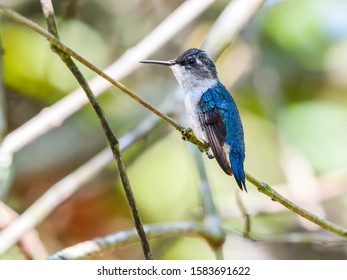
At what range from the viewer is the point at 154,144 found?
9.08 ft

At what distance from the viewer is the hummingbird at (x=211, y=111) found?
1.99m

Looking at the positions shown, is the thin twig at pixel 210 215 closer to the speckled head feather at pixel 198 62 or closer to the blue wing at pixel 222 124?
the blue wing at pixel 222 124

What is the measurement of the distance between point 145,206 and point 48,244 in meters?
0.49

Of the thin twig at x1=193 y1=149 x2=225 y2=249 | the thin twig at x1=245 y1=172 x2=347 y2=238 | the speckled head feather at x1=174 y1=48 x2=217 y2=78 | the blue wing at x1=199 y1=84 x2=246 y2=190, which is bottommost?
the thin twig at x1=245 y1=172 x2=347 y2=238

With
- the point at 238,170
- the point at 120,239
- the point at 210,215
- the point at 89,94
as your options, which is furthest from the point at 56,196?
the point at 89,94

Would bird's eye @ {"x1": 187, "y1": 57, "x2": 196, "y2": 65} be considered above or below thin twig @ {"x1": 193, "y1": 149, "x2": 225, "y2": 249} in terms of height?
above

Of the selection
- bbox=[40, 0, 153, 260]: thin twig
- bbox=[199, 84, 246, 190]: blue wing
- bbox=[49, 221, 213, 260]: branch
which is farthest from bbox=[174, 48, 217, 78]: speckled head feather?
bbox=[40, 0, 153, 260]: thin twig

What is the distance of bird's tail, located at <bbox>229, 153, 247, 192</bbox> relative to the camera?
1828 mm

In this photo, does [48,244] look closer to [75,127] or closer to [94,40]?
[75,127]

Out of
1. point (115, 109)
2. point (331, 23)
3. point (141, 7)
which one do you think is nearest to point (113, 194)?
point (115, 109)

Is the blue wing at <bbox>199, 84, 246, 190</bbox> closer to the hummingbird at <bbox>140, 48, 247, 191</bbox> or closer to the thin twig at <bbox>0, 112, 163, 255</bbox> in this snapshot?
the hummingbird at <bbox>140, 48, 247, 191</bbox>

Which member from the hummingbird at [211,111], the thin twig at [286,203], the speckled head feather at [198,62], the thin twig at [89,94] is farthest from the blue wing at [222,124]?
the thin twig at [89,94]

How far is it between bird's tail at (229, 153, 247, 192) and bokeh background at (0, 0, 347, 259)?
428mm

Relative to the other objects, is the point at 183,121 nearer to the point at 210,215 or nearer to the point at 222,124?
the point at 222,124
